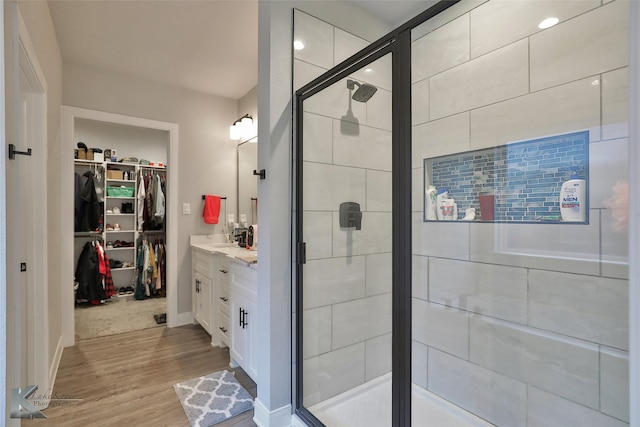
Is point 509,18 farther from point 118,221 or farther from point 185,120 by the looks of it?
point 118,221

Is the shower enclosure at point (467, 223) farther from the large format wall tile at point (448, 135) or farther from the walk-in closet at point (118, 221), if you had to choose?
the walk-in closet at point (118, 221)

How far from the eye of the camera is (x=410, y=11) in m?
2.11

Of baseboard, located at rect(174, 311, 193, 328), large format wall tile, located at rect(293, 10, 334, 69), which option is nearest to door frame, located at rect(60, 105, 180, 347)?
baseboard, located at rect(174, 311, 193, 328)

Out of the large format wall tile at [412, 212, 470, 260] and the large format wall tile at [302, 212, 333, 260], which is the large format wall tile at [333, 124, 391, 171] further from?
the large format wall tile at [412, 212, 470, 260]

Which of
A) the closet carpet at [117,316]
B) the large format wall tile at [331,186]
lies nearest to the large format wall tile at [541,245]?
the large format wall tile at [331,186]

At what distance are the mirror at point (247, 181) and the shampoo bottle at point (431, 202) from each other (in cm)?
207

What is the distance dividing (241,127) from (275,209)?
206 centimetres

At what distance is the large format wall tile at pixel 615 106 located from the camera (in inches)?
47.7

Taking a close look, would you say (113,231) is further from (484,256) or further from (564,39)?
(564,39)

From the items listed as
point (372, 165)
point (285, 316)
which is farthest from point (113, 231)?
point (372, 165)

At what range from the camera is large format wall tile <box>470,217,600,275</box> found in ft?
4.47

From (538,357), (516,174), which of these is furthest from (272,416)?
(516,174)

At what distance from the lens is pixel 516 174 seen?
157 centimetres

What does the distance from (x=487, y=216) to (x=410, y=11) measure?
1.45 metres
